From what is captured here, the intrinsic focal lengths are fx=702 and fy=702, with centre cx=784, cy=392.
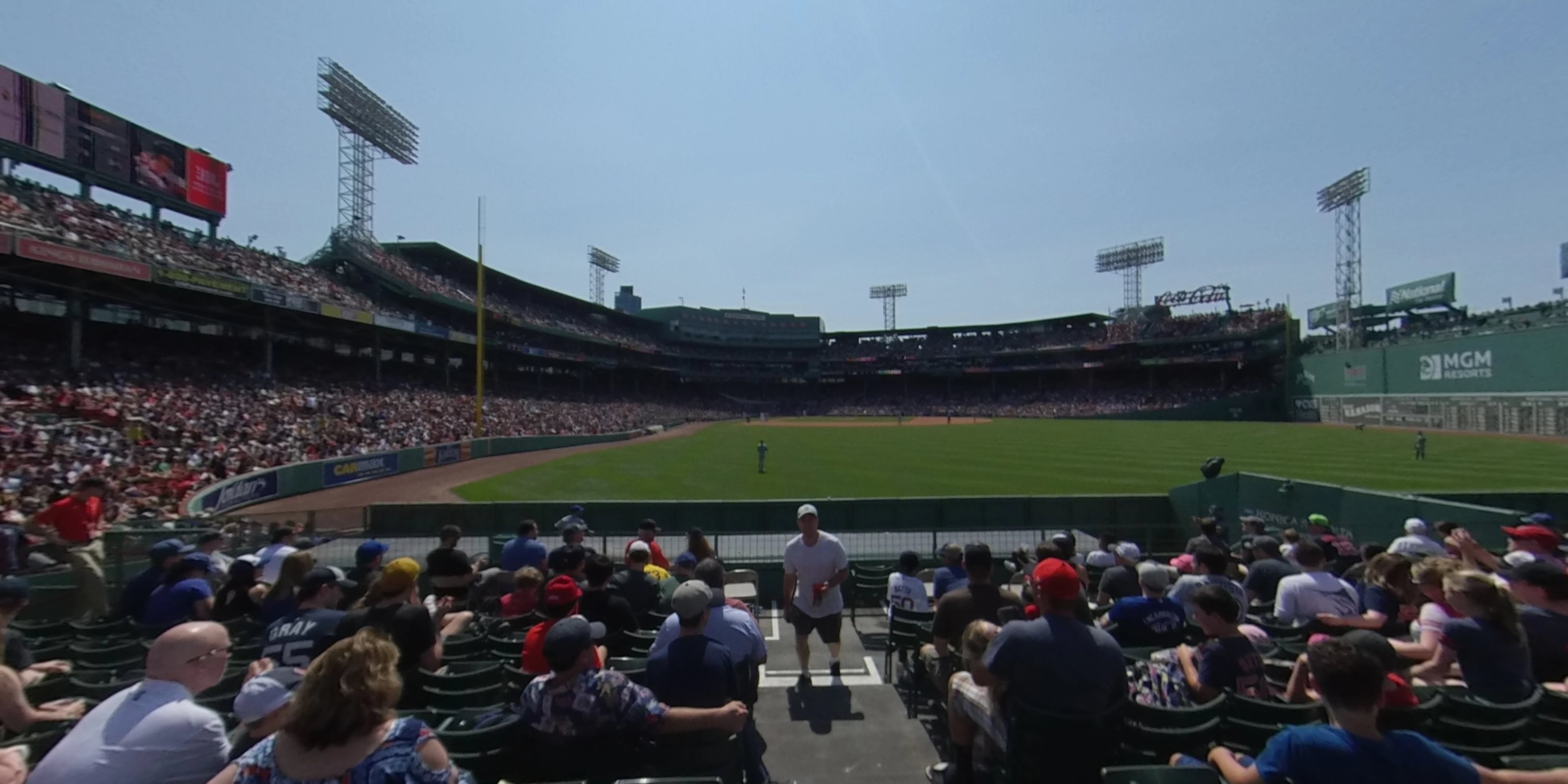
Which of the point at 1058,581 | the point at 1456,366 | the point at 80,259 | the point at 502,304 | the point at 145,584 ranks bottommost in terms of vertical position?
the point at 145,584

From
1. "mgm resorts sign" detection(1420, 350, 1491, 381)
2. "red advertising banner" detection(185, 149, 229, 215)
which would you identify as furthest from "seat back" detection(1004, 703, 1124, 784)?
"mgm resorts sign" detection(1420, 350, 1491, 381)

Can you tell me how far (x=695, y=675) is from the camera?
12.7ft

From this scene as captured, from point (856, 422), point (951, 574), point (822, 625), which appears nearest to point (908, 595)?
point (951, 574)

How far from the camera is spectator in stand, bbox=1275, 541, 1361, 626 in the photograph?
5.46m

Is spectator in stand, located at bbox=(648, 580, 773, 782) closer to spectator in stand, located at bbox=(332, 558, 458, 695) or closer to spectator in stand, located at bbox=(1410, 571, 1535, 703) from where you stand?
spectator in stand, located at bbox=(332, 558, 458, 695)

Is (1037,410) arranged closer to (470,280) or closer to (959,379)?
(959,379)

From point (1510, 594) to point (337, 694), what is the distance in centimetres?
655

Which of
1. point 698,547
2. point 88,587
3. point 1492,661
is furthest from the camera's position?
point 88,587

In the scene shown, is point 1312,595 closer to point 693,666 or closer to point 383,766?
point 693,666

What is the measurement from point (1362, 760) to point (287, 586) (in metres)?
6.83

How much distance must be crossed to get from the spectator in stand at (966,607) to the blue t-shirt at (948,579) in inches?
30.7

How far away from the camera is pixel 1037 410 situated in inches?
3039

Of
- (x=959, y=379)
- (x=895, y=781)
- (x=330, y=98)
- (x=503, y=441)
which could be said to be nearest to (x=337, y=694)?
(x=895, y=781)

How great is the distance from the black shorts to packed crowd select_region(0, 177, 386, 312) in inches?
1249
